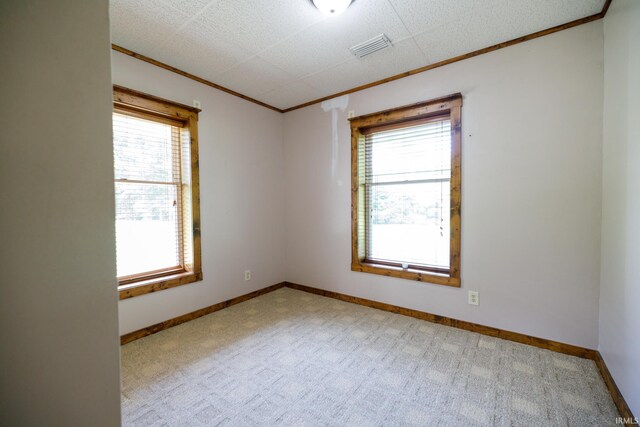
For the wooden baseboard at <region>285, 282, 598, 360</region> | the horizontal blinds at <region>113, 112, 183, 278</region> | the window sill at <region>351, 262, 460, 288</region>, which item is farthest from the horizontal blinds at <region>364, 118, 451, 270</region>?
the horizontal blinds at <region>113, 112, 183, 278</region>

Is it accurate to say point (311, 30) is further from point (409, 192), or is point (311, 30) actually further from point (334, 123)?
point (409, 192)

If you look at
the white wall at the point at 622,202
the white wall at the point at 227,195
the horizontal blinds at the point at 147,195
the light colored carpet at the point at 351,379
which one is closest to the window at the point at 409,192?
the light colored carpet at the point at 351,379

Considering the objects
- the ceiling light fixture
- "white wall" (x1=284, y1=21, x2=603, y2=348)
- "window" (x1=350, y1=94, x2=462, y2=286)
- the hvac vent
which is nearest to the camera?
the ceiling light fixture

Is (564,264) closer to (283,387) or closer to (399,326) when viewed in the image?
(399,326)

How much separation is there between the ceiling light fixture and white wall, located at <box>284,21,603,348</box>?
124 centimetres

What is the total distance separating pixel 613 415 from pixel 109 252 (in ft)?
8.50

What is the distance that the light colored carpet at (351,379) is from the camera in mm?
1528

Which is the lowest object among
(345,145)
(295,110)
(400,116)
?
(345,145)

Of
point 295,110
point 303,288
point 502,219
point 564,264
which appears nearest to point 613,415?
point 564,264

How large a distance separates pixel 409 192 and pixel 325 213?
1109 mm

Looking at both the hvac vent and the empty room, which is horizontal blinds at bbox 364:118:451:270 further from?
the hvac vent

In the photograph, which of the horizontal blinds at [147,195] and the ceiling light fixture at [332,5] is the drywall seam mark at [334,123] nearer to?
the ceiling light fixture at [332,5]

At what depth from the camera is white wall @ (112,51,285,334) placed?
2.52 metres

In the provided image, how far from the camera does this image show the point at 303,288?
3.73m
